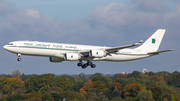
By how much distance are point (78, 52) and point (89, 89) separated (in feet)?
325

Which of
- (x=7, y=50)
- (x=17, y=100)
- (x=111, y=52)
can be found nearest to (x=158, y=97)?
(x=17, y=100)

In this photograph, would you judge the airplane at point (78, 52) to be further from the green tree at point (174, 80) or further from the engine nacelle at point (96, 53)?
the green tree at point (174, 80)

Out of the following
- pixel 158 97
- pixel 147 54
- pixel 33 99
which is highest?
pixel 147 54

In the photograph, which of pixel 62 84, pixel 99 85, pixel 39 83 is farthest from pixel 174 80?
pixel 39 83

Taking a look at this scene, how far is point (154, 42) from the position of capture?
59969 millimetres

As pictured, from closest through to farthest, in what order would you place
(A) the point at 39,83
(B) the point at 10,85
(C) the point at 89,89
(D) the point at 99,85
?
(C) the point at 89,89
(D) the point at 99,85
(A) the point at 39,83
(B) the point at 10,85

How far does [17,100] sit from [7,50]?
61553 millimetres

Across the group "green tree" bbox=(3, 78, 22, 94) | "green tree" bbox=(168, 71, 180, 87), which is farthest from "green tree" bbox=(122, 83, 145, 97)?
"green tree" bbox=(3, 78, 22, 94)

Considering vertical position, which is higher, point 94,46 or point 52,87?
point 94,46

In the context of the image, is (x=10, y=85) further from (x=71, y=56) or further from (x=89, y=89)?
(x=71, y=56)

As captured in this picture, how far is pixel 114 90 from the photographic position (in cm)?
13388

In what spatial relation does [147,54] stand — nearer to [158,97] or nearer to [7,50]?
[7,50]

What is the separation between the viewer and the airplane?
1855 inches

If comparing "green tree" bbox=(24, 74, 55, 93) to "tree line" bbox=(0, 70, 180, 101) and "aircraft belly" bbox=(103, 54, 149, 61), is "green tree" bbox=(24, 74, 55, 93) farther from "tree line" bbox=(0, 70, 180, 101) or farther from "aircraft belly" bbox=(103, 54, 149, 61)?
"aircraft belly" bbox=(103, 54, 149, 61)
